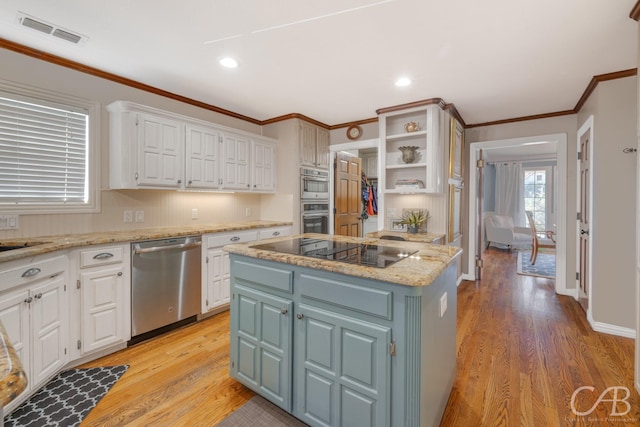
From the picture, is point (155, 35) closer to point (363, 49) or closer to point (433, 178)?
point (363, 49)

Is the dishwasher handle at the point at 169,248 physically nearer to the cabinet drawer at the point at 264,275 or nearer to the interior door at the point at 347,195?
the cabinet drawer at the point at 264,275

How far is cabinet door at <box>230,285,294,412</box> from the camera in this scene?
1702mm

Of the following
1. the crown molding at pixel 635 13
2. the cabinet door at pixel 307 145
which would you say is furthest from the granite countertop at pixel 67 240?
the crown molding at pixel 635 13

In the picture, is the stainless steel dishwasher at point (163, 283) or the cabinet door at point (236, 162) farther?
the cabinet door at point (236, 162)

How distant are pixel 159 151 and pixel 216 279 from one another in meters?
1.44

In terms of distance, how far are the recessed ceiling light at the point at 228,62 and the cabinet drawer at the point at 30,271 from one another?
1.98 meters

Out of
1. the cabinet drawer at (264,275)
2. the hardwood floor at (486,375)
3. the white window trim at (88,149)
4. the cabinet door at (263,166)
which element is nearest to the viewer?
the cabinet drawer at (264,275)

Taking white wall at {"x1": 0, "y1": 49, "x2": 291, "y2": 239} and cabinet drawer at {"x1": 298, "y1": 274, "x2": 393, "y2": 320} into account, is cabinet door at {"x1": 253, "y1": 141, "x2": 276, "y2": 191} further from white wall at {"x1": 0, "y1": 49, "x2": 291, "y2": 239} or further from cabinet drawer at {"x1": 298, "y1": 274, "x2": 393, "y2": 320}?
cabinet drawer at {"x1": 298, "y1": 274, "x2": 393, "y2": 320}

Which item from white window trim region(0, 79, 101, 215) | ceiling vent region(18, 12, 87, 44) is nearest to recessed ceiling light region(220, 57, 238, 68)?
ceiling vent region(18, 12, 87, 44)

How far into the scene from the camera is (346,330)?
1465mm

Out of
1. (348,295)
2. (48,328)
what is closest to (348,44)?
(348,295)

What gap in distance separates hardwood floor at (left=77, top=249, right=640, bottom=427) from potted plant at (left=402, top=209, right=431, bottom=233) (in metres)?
1.10

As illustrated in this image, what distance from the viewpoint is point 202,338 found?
2785 millimetres

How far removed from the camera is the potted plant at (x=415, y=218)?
3.73 meters
